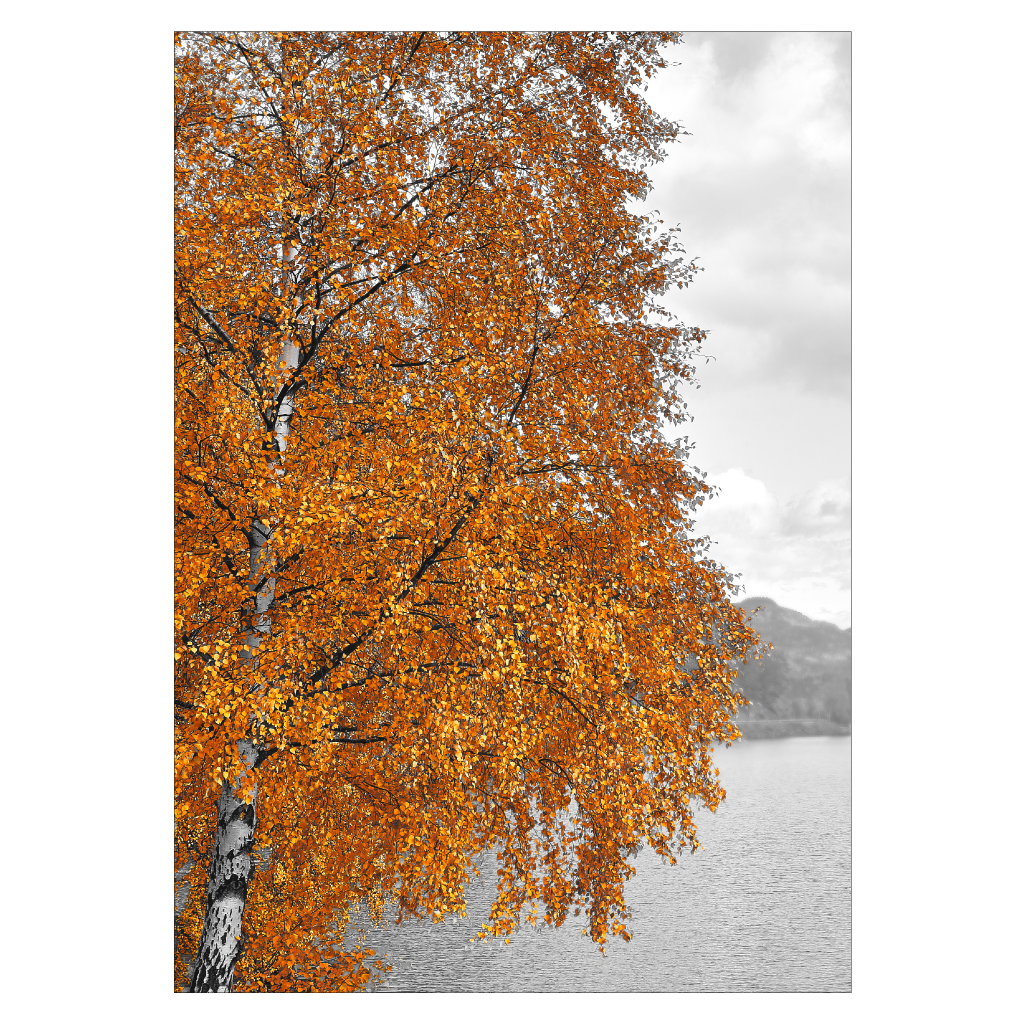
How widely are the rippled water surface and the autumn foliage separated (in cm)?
1041

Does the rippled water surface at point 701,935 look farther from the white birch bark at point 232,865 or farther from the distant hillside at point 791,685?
the distant hillside at point 791,685

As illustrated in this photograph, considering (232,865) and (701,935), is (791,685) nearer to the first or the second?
(701,935)

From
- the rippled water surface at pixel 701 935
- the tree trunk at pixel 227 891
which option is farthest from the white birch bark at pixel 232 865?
the rippled water surface at pixel 701 935

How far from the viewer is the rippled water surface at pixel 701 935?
15859 millimetres

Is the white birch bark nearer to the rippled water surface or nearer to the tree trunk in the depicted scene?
the tree trunk

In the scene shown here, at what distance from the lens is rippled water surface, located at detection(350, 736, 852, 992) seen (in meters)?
15.9

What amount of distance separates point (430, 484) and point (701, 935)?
18.7 meters

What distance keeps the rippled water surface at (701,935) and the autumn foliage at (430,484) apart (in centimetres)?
1041

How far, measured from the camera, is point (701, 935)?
19.1 meters

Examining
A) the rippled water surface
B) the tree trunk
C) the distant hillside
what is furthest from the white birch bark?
the distant hillside

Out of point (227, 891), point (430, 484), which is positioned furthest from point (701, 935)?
point (430, 484)
